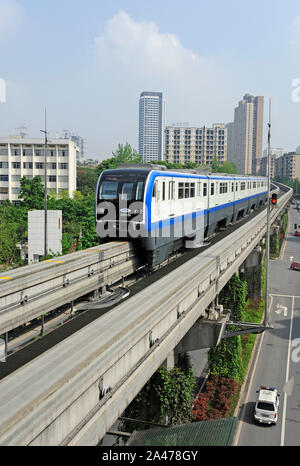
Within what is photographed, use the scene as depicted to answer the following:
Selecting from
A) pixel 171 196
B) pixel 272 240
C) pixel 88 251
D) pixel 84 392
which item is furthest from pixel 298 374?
pixel 272 240

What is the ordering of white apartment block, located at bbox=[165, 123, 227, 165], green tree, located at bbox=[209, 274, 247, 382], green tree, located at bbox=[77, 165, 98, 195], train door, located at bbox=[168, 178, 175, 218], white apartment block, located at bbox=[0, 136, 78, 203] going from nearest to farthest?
train door, located at bbox=[168, 178, 175, 218], green tree, located at bbox=[209, 274, 247, 382], white apartment block, located at bbox=[0, 136, 78, 203], green tree, located at bbox=[77, 165, 98, 195], white apartment block, located at bbox=[165, 123, 227, 165]

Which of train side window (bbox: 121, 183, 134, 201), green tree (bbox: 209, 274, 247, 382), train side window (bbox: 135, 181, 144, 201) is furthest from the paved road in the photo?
train side window (bbox: 121, 183, 134, 201)

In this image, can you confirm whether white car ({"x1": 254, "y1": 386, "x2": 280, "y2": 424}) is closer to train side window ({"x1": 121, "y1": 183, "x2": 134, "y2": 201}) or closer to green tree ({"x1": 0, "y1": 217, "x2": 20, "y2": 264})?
train side window ({"x1": 121, "y1": 183, "x2": 134, "y2": 201})

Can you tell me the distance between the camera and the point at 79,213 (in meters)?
59.7

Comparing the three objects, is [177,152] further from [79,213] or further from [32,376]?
[32,376]

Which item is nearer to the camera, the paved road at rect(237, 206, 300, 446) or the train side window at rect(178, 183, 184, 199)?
the train side window at rect(178, 183, 184, 199)

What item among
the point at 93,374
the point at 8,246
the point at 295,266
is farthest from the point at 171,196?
the point at 295,266

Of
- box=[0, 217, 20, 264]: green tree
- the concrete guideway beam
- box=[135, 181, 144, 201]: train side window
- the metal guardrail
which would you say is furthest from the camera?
box=[0, 217, 20, 264]: green tree

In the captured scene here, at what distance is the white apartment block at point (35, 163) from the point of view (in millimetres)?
77812

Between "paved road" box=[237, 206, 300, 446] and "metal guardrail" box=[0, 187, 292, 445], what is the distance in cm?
1072

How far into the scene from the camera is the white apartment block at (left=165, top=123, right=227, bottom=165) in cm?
17362

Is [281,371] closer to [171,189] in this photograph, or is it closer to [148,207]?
[171,189]

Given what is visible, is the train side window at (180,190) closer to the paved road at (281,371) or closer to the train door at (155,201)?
the train door at (155,201)

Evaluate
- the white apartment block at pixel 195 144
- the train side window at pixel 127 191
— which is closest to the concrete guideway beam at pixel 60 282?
the train side window at pixel 127 191
